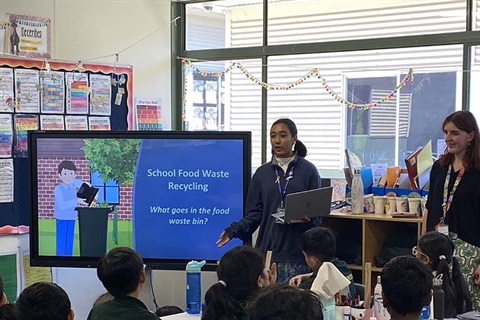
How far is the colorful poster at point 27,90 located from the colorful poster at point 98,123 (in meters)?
0.44

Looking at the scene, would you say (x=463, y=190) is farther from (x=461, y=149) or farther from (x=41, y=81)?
(x=41, y=81)

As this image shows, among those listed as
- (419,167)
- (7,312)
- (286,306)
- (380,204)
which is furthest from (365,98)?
(286,306)

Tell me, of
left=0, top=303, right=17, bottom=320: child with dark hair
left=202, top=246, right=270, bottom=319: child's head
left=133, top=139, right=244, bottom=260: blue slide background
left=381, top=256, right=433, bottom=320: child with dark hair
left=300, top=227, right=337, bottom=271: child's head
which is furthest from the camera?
left=133, top=139, right=244, bottom=260: blue slide background

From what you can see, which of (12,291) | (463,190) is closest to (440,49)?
(463,190)

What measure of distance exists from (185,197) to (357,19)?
1832 mm

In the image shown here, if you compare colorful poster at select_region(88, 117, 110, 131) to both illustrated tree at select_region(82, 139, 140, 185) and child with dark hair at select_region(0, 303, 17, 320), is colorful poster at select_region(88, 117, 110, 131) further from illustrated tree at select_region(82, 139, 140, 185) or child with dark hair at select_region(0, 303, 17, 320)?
child with dark hair at select_region(0, 303, 17, 320)

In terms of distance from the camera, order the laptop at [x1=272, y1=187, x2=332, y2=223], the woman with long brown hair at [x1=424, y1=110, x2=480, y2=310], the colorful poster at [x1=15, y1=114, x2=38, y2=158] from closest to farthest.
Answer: the woman with long brown hair at [x1=424, y1=110, x2=480, y2=310] → the laptop at [x1=272, y1=187, x2=332, y2=223] → the colorful poster at [x1=15, y1=114, x2=38, y2=158]

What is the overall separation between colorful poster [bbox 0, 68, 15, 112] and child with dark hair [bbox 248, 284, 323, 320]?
125 inches

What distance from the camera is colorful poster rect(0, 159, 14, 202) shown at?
14.2 ft

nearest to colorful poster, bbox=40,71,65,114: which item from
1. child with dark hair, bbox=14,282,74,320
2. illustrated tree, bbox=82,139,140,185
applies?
illustrated tree, bbox=82,139,140,185

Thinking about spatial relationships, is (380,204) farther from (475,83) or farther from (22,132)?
(22,132)

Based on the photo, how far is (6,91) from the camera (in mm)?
4359

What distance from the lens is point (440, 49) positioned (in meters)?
4.54

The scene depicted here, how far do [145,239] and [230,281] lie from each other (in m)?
1.81
